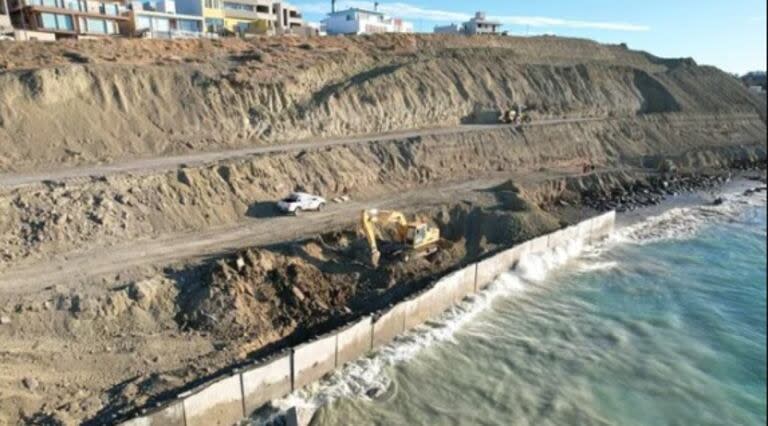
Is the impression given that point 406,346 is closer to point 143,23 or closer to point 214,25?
point 143,23

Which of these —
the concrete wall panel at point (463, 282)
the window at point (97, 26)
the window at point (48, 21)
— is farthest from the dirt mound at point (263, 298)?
the window at point (97, 26)

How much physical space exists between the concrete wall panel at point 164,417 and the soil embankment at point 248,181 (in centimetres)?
123

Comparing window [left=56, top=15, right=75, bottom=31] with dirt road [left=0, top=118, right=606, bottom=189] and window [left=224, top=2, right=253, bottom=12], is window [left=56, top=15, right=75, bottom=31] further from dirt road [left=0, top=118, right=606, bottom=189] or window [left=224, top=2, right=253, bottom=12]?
dirt road [left=0, top=118, right=606, bottom=189]

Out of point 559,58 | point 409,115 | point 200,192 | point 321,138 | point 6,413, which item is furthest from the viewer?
point 559,58

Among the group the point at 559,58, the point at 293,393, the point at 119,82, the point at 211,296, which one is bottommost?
the point at 293,393

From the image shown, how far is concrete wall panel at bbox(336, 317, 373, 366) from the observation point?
16.6 m

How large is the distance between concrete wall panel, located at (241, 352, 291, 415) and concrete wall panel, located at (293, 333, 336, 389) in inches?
11.7

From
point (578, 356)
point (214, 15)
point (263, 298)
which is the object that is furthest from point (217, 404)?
→ point (214, 15)

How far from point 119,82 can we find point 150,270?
15.8m

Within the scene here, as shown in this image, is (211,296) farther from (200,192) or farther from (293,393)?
(200,192)

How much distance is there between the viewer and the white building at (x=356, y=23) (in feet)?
218

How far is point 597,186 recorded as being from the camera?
36.4 m

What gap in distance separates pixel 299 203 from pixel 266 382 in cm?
1117

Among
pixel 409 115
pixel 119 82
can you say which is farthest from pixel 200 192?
pixel 409 115
